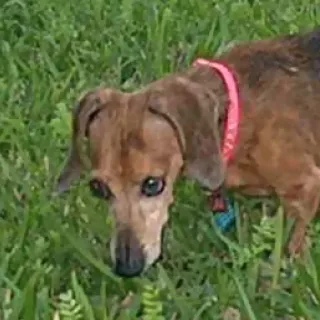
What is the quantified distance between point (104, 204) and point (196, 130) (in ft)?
2.22

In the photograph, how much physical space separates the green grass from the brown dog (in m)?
0.16

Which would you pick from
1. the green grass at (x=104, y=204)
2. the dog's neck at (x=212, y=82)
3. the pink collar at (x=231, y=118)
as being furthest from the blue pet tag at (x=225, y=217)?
the dog's neck at (x=212, y=82)

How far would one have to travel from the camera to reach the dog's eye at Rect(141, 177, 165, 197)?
15.3ft

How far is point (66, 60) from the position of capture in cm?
664

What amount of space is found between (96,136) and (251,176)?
649mm

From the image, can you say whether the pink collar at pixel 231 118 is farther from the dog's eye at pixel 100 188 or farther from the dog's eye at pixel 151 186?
the dog's eye at pixel 100 188

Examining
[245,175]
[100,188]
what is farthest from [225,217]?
[100,188]

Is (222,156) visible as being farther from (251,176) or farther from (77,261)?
(77,261)


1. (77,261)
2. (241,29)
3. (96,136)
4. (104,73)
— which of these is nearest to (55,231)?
(77,261)

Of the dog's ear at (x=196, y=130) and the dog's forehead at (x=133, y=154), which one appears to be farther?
the dog's ear at (x=196, y=130)

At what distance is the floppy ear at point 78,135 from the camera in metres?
4.83

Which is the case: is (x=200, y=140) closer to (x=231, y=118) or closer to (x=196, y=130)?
(x=196, y=130)

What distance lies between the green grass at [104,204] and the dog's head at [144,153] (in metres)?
0.19

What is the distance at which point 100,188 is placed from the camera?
15.6 feet
